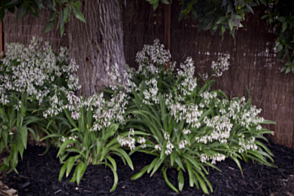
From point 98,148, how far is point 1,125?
1.15 m

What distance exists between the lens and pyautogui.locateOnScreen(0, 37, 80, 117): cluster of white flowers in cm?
273

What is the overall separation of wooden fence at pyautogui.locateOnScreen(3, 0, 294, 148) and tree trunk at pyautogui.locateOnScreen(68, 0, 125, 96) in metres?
0.74

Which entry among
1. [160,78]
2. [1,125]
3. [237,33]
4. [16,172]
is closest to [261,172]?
[160,78]

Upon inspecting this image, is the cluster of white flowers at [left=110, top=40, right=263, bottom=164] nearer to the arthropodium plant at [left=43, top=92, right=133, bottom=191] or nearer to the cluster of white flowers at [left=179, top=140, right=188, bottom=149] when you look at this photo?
the cluster of white flowers at [left=179, top=140, right=188, bottom=149]

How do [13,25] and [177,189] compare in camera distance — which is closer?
[177,189]

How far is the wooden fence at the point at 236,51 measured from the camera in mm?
3439

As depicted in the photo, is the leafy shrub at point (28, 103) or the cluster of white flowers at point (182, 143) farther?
the leafy shrub at point (28, 103)

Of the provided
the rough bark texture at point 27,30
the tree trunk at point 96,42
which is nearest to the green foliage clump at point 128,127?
the tree trunk at point 96,42

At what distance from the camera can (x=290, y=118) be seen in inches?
134

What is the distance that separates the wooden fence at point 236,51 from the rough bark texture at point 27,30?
0.21ft

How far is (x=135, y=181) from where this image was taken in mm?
2426

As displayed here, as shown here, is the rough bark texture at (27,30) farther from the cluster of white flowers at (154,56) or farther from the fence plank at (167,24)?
the fence plank at (167,24)

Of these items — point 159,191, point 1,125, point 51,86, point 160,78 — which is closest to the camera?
point 159,191

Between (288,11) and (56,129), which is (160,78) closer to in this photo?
(56,129)
